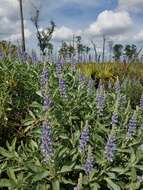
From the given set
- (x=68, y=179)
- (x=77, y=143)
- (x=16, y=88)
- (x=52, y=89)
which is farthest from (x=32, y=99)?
(x=68, y=179)

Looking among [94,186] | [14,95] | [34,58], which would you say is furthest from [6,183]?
[34,58]

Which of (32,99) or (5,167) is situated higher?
(32,99)

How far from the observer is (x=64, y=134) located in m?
3.97

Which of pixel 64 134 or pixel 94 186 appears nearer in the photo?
pixel 94 186

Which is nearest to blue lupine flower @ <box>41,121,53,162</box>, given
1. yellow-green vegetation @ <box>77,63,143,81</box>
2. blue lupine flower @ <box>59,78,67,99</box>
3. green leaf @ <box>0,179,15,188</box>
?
green leaf @ <box>0,179,15,188</box>

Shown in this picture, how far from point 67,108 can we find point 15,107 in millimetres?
795

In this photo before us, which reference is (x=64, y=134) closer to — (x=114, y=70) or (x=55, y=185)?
(x=55, y=185)

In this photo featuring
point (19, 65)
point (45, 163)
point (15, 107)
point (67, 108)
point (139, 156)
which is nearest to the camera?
point (45, 163)

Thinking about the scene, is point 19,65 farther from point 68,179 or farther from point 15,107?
point 68,179

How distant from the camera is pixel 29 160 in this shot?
3.65 m

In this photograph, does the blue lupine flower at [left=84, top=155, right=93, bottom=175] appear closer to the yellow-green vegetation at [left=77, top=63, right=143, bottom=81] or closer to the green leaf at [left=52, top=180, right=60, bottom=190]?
the green leaf at [left=52, top=180, right=60, bottom=190]

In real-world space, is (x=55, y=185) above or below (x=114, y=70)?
above

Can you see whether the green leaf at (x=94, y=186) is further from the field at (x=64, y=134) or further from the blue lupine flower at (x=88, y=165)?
the blue lupine flower at (x=88, y=165)

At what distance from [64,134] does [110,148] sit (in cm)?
62
